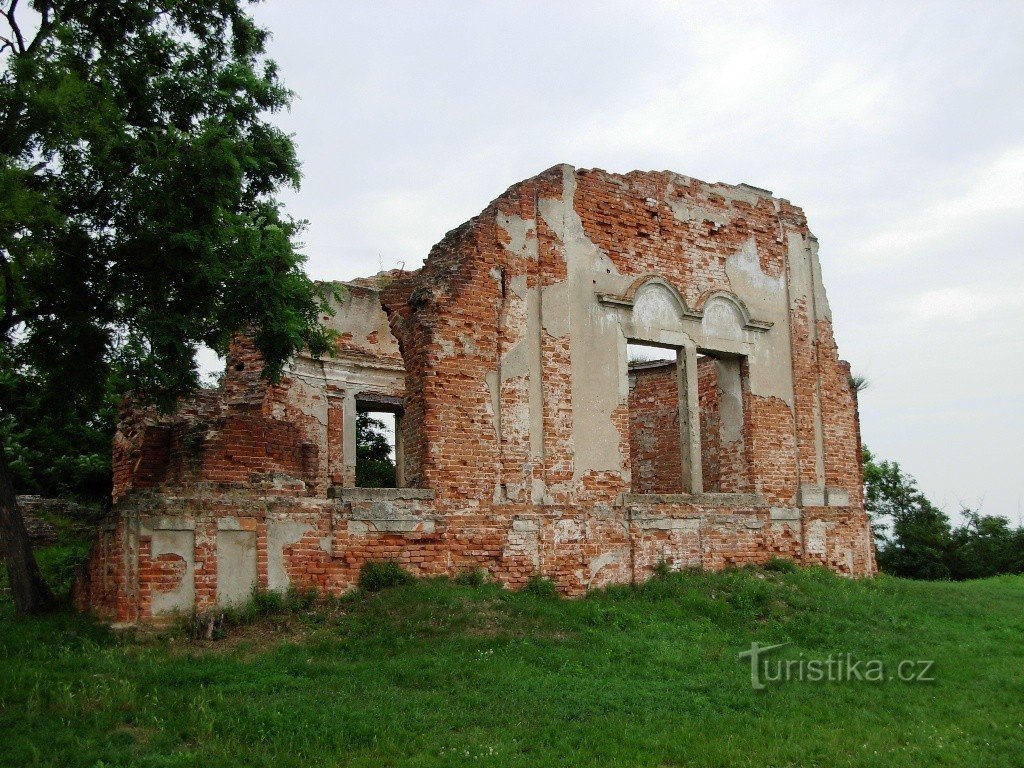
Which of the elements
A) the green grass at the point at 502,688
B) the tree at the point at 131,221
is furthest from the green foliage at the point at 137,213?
the green grass at the point at 502,688

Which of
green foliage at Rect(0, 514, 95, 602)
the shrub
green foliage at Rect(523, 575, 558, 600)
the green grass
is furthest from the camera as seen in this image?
the shrub

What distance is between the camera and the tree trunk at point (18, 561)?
8.94 meters

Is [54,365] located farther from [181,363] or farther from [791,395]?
[791,395]

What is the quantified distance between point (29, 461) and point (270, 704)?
536 inches

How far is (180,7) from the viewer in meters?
10.5

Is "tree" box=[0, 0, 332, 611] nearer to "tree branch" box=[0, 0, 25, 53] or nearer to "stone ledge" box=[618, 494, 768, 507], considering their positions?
"tree branch" box=[0, 0, 25, 53]

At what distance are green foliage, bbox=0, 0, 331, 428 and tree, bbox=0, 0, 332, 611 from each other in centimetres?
2

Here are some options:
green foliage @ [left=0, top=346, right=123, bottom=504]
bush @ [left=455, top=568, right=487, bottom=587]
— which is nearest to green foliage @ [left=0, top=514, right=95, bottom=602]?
green foliage @ [left=0, top=346, right=123, bottom=504]

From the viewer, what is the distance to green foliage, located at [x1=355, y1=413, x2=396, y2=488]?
18594 millimetres

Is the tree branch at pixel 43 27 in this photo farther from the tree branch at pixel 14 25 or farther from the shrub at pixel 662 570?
the shrub at pixel 662 570

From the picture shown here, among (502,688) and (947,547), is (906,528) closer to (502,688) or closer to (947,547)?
(947,547)

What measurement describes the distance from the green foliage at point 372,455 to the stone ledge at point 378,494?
8.71 metres

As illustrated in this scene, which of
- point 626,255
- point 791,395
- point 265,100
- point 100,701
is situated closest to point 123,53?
point 265,100

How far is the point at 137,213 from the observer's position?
29.9 ft
